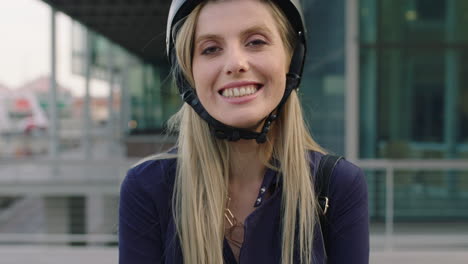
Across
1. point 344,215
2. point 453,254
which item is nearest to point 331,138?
point 453,254

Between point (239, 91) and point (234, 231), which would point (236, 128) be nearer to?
point (239, 91)

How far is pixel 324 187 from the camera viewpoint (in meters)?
1.36

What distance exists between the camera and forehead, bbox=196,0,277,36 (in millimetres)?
1239

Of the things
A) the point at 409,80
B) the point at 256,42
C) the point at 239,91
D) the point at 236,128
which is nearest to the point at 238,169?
the point at 236,128

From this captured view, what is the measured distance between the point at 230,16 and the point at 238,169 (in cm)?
46

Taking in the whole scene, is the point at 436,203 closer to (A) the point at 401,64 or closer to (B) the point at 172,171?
(A) the point at 401,64

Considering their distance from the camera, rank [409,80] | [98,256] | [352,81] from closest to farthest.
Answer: [98,256] < [352,81] < [409,80]

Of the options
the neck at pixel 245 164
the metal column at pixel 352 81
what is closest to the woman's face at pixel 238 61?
the neck at pixel 245 164

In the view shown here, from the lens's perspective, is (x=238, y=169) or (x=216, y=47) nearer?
(x=216, y=47)

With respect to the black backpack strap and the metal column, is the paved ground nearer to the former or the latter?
the metal column

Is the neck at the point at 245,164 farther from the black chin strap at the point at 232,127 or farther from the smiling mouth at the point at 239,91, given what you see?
the smiling mouth at the point at 239,91

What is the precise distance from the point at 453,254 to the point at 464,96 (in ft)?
10.6

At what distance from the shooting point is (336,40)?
788 cm

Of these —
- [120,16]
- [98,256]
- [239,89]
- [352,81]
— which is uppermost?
[120,16]
